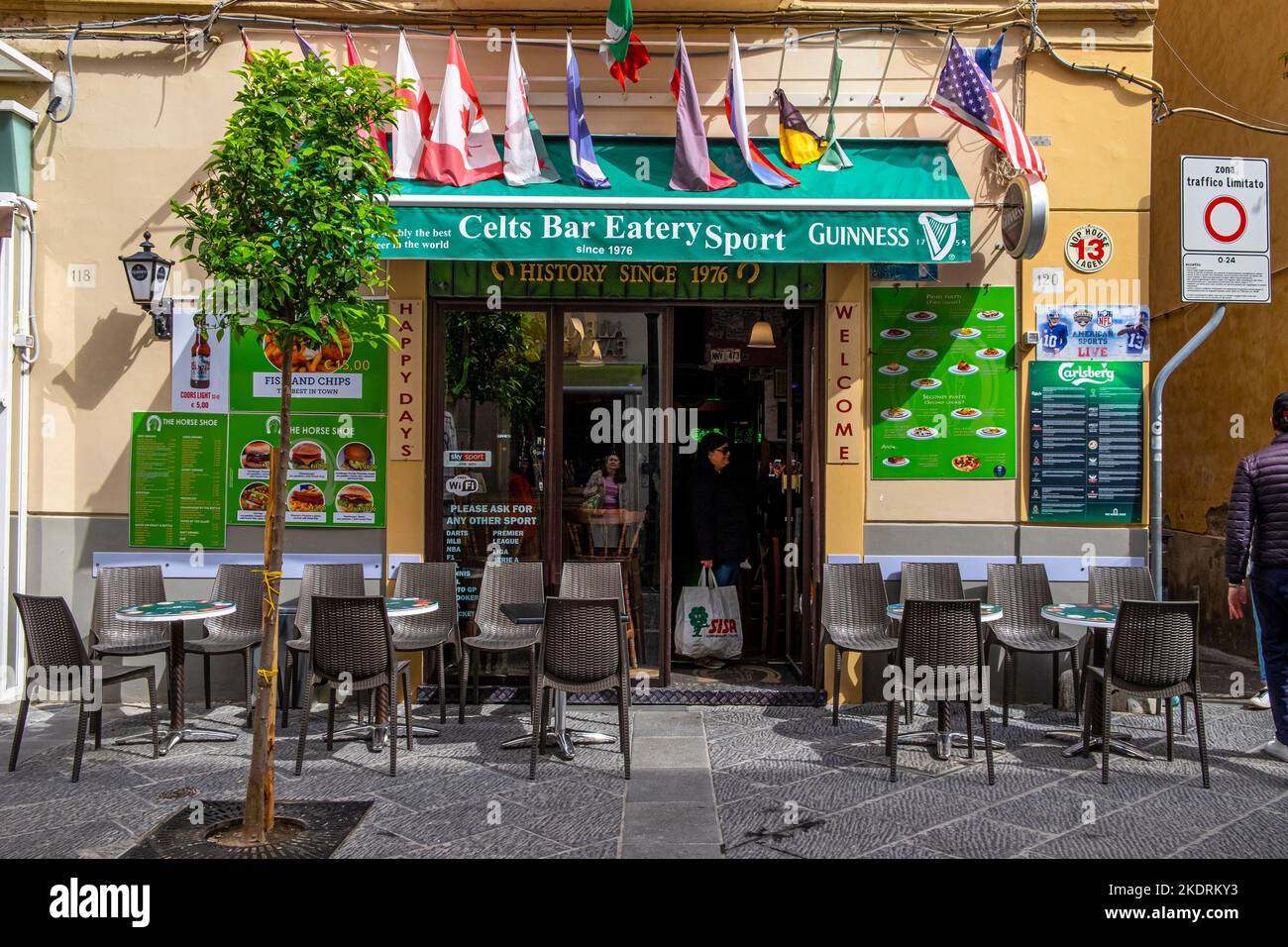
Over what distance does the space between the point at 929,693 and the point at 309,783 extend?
3.47 m

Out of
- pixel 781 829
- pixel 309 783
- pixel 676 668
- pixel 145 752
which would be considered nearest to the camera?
pixel 781 829

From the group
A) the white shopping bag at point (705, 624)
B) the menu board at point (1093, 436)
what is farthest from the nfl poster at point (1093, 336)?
the white shopping bag at point (705, 624)

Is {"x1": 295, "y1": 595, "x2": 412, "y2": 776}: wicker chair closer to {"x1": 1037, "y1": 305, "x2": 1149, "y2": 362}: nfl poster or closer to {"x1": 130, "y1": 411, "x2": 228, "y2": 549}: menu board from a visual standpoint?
{"x1": 130, "y1": 411, "x2": 228, "y2": 549}: menu board

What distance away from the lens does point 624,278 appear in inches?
300

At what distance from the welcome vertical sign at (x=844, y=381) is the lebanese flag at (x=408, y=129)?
10.3 feet

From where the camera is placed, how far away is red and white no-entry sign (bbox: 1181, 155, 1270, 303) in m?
6.79

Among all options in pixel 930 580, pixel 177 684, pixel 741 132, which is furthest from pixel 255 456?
pixel 930 580

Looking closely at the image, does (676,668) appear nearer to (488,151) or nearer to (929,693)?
(929,693)

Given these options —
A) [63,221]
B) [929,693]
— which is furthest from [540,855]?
[63,221]

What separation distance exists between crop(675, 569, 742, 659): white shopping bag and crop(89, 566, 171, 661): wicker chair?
378cm

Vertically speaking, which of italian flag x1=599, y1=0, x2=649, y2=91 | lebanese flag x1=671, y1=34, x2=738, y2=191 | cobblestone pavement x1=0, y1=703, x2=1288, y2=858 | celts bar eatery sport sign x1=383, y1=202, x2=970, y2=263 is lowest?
cobblestone pavement x1=0, y1=703, x2=1288, y2=858

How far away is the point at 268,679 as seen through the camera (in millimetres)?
4707

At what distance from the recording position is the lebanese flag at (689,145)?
7.07m

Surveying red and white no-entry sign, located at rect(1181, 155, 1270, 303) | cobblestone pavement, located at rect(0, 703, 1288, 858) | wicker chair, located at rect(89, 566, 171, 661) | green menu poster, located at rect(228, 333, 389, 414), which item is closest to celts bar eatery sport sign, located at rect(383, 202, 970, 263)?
green menu poster, located at rect(228, 333, 389, 414)
